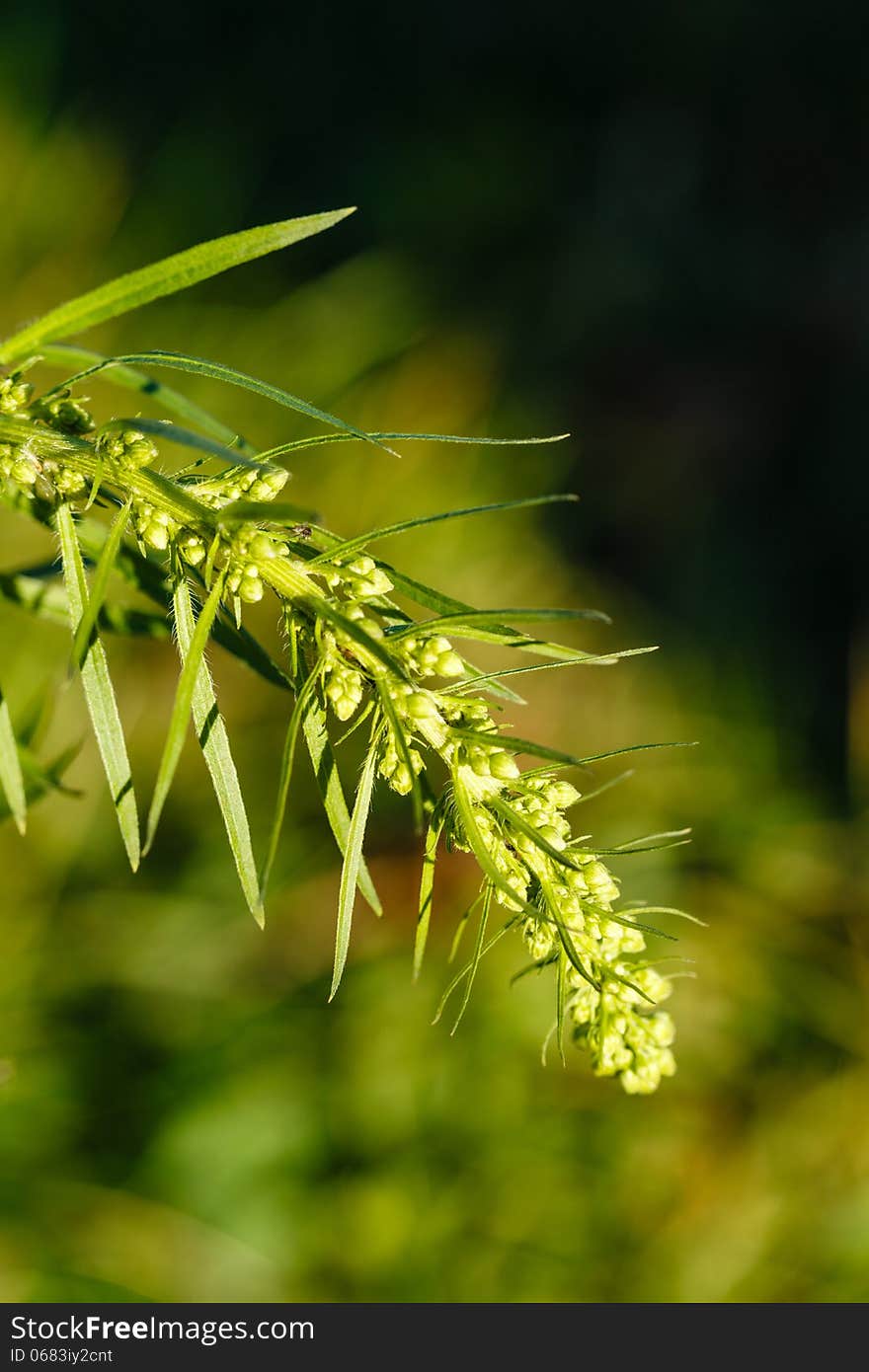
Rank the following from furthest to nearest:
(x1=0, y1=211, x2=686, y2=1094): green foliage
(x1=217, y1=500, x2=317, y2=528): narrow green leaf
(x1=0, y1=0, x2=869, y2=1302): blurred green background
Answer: (x1=0, y1=0, x2=869, y2=1302): blurred green background < (x1=0, y1=211, x2=686, y2=1094): green foliage < (x1=217, y1=500, x2=317, y2=528): narrow green leaf

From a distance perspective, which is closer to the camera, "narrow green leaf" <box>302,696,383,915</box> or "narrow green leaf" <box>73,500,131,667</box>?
"narrow green leaf" <box>73,500,131,667</box>

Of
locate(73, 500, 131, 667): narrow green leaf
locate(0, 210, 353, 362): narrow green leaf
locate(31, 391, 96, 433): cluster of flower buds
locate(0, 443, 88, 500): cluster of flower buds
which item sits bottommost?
locate(73, 500, 131, 667): narrow green leaf

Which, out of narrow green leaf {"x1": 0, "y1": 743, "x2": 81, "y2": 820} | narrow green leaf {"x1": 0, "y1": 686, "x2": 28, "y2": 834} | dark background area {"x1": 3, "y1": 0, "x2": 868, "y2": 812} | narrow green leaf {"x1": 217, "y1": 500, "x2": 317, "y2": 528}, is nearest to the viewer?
narrow green leaf {"x1": 217, "y1": 500, "x2": 317, "y2": 528}

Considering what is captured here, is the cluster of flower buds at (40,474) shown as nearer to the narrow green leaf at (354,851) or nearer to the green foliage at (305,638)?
the green foliage at (305,638)

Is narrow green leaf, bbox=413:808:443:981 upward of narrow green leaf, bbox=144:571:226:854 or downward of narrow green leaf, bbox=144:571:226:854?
downward

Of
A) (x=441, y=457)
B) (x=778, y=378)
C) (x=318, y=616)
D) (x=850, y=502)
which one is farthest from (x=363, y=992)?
(x=778, y=378)

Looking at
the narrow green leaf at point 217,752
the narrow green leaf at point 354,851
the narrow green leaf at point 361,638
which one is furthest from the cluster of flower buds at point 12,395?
the narrow green leaf at point 354,851

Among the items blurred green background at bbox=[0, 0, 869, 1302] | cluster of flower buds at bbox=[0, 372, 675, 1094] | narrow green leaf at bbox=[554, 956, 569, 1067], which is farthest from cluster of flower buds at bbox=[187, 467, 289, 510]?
blurred green background at bbox=[0, 0, 869, 1302]

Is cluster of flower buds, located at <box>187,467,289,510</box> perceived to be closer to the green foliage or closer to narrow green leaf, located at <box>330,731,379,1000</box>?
the green foliage
